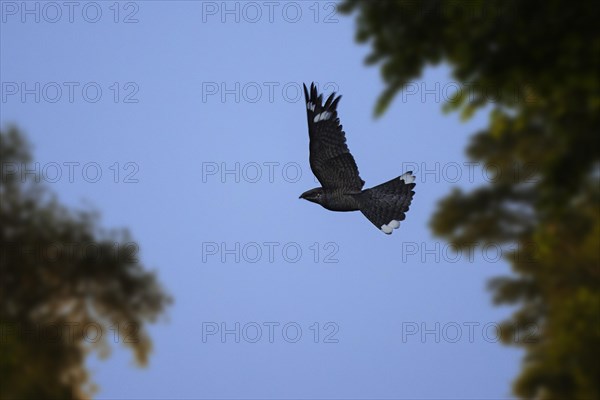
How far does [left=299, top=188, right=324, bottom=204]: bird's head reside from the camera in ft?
43.5

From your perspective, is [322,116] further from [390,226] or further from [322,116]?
[390,226]

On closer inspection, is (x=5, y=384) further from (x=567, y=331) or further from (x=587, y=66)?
(x=587, y=66)

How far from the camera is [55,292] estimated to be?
46.4 feet

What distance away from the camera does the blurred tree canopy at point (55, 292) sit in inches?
512

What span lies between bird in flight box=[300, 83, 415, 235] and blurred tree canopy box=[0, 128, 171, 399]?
3827 mm

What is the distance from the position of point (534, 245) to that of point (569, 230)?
88cm

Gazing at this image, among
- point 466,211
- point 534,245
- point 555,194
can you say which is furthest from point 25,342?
point 555,194

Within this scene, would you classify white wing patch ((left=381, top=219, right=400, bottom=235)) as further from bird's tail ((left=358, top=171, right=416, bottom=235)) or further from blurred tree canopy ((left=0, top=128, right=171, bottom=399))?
blurred tree canopy ((left=0, top=128, right=171, bottom=399))

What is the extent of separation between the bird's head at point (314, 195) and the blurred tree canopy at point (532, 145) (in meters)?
2.01

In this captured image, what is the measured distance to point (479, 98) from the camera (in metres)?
8.94

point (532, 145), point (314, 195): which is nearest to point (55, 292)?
point (314, 195)

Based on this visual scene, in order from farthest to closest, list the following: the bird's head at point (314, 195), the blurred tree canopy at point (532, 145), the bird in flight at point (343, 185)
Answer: the bird's head at point (314, 195) → the bird in flight at point (343, 185) → the blurred tree canopy at point (532, 145)

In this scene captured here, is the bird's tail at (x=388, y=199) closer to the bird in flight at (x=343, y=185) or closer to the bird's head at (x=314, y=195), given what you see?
the bird in flight at (x=343, y=185)

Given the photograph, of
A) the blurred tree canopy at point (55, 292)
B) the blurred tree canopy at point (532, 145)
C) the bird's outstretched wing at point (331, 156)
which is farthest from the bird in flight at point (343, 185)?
the blurred tree canopy at point (55, 292)
